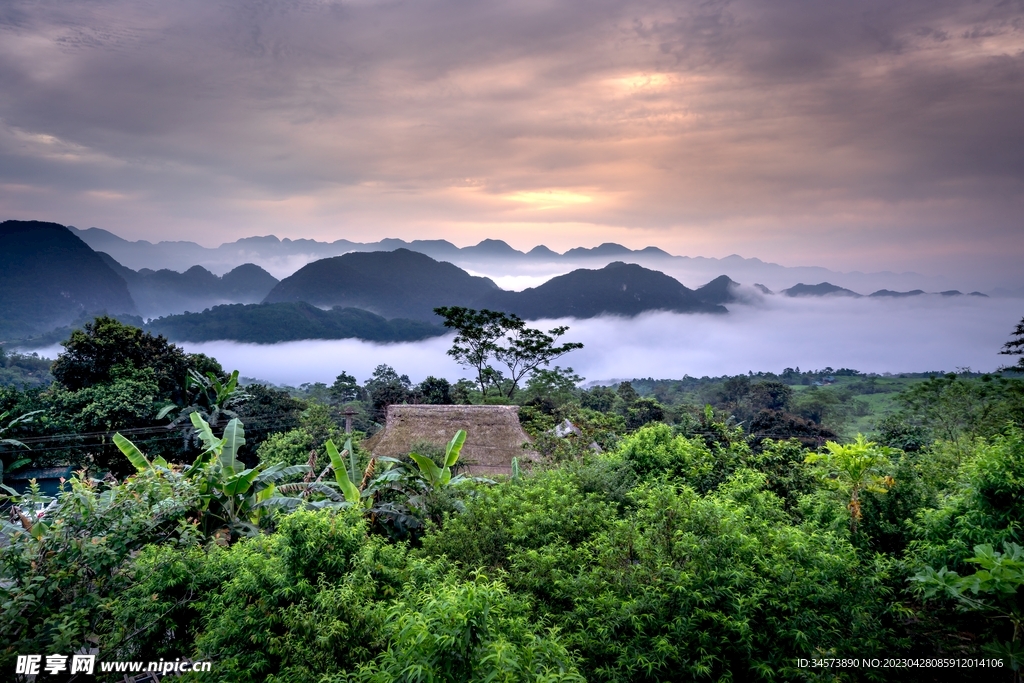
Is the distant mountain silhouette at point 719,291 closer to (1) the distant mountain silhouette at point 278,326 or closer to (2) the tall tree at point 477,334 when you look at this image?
(1) the distant mountain silhouette at point 278,326

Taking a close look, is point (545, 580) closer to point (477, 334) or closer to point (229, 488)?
point (229, 488)

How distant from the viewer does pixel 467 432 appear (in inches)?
668

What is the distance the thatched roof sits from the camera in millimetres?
16812

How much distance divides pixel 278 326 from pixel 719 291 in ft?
462

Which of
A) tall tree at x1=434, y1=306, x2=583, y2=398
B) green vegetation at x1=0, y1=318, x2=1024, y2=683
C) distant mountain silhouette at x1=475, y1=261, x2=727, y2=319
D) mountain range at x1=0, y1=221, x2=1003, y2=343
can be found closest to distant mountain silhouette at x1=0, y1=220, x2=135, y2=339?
A: mountain range at x1=0, y1=221, x2=1003, y2=343

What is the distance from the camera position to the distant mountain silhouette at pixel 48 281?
104 m

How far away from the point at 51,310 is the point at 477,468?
130766 millimetres

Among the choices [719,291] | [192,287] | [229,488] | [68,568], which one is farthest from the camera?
[719,291]

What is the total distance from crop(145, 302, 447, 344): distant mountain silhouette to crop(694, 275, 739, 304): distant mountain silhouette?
95.5 m

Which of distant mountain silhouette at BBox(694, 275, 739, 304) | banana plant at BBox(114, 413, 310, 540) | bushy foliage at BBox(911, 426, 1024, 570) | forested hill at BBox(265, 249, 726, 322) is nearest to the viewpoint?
bushy foliage at BBox(911, 426, 1024, 570)

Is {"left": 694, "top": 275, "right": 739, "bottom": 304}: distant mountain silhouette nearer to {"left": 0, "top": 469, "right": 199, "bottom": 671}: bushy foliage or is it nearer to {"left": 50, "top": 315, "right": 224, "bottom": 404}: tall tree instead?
{"left": 50, "top": 315, "right": 224, "bottom": 404}: tall tree

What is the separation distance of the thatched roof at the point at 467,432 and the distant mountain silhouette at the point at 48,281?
112 metres

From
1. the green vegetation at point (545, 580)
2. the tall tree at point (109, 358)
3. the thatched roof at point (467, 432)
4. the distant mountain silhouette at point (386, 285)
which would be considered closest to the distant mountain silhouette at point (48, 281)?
the distant mountain silhouette at point (386, 285)

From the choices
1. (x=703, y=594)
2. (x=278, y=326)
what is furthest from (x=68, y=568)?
(x=278, y=326)
